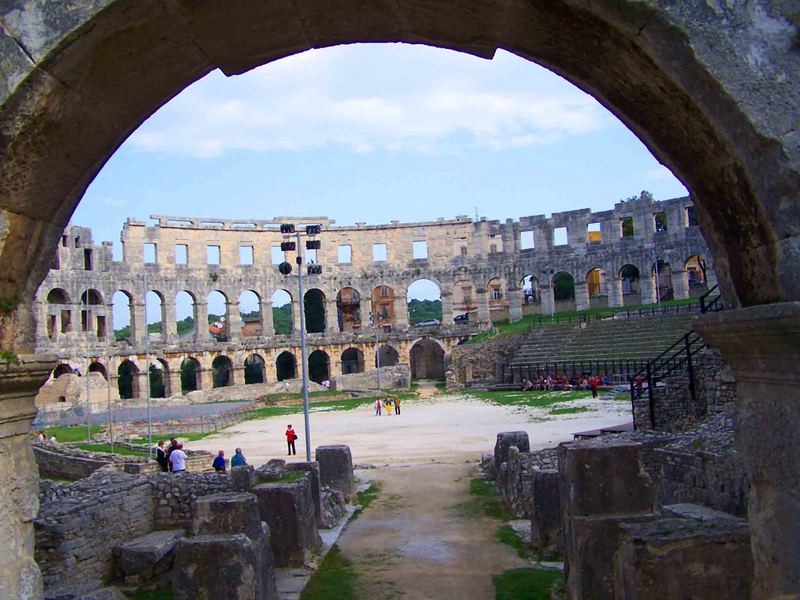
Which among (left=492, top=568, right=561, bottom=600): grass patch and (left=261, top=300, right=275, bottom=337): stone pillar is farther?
(left=261, top=300, right=275, bottom=337): stone pillar

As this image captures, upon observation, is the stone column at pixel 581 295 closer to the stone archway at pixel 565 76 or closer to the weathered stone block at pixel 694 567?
the weathered stone block at pixel 694 567

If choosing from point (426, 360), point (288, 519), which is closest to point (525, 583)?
point (288, 519)

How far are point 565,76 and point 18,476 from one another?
3731mm

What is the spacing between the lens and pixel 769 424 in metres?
3.71

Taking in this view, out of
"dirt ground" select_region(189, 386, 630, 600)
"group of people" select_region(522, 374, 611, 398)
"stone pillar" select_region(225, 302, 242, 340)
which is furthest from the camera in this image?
"stone pillar" select_region(225, 302, 242, 340)

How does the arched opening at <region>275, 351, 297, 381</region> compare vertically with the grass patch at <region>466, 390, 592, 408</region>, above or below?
above

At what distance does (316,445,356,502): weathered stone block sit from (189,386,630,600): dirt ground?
61cm

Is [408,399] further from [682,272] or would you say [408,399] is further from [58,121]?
[58,121]

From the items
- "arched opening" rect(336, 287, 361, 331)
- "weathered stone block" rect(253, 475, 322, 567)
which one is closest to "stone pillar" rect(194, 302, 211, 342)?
"arched opening" rect(336, 287, 361, 331)

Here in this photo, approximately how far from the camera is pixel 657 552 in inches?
190

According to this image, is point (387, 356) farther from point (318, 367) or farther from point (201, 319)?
point (201, 319)

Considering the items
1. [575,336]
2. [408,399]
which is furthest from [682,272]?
[408,399]

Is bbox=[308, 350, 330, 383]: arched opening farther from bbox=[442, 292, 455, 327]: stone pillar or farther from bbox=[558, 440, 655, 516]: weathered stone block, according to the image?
bbox=[558, 440, 655, 516]: weathered stone block

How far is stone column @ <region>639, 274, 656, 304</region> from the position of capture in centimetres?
4428
